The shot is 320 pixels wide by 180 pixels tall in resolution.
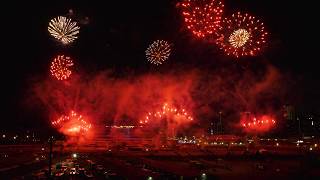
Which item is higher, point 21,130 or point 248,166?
point 21,130

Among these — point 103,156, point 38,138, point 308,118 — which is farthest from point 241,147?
point 38,138

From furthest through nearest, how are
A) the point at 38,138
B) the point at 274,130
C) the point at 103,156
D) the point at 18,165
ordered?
the point at 274,130 < the point at 38,138 < the point at 103,156 < the point at 18,165

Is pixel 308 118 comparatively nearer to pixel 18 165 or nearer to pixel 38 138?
pixel 38 138

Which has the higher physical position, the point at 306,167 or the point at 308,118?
the point at 308,118

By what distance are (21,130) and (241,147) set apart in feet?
152

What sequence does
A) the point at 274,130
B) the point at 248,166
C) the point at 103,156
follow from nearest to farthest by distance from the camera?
the point at 248,166 < the point at 103,156 < the point at 274,130

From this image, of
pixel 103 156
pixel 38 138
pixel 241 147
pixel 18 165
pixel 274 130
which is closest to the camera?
pixel 18 165

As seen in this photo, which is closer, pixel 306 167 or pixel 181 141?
pixel 306 167

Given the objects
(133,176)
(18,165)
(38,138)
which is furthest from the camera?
(38,138)

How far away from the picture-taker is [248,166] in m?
52.3

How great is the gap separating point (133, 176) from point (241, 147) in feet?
116

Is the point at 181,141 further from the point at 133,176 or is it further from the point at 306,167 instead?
the point at 133,176

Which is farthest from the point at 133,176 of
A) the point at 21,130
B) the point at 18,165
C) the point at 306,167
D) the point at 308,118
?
the point at 308,118

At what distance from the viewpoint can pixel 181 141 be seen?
83188 millimetres
